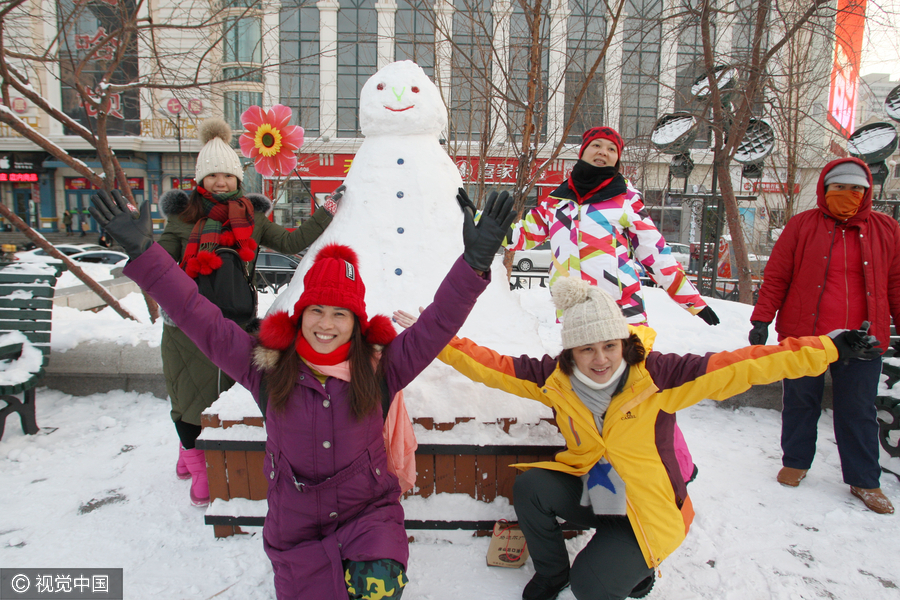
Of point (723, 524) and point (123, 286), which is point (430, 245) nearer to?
point (723, 524)

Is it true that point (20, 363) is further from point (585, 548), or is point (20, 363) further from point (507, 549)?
point (585, 548)

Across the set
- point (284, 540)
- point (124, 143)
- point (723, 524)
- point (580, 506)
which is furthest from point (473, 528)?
point (124, 143)

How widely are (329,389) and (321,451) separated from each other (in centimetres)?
20

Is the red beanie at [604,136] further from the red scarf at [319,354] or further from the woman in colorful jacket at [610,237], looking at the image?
the red scarf at [319,354]

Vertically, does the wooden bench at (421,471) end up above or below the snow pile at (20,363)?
below

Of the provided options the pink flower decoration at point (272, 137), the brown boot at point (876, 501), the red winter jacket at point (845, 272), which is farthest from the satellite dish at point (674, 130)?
the pink flower decoration at point (272, 137)

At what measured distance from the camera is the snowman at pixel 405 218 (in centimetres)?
248

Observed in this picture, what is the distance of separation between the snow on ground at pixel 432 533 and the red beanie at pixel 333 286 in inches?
40.4

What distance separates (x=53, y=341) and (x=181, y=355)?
2.15 m

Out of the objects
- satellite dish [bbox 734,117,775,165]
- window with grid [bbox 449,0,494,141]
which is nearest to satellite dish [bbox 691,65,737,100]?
satellite dish [bbox 734,117,775,165]

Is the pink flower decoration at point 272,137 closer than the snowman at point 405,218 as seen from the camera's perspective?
No

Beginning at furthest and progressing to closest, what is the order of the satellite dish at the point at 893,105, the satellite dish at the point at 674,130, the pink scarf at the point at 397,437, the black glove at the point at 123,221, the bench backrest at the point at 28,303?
the satellite dish at the point at 674,130, the satellite dish at the point at 893,105, the bench backrest at the point at 28,303, the pink scarf at the point at 397,437, the black glove at the point at 123,221

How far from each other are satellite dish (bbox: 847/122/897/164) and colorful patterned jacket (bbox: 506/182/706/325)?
18.0ft

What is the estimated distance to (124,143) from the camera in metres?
20.6
